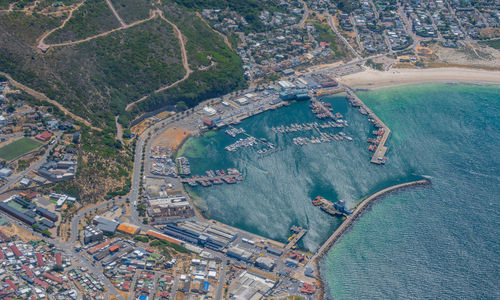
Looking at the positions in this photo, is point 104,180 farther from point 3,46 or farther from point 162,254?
point 3,46

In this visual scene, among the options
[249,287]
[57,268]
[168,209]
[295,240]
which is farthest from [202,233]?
[57,268]

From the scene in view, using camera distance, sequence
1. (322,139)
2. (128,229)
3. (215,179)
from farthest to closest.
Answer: (322,139)
(215,179)
(128,229)

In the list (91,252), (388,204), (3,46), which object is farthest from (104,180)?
(388,204)

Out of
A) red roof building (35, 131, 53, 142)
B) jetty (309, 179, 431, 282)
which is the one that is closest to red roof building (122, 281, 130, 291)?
jetty (309, 179, 431, 282)

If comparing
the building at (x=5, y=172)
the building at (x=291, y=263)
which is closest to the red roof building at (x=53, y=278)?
the building at (x=5, y=172)

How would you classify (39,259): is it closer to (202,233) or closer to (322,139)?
(202,233)
